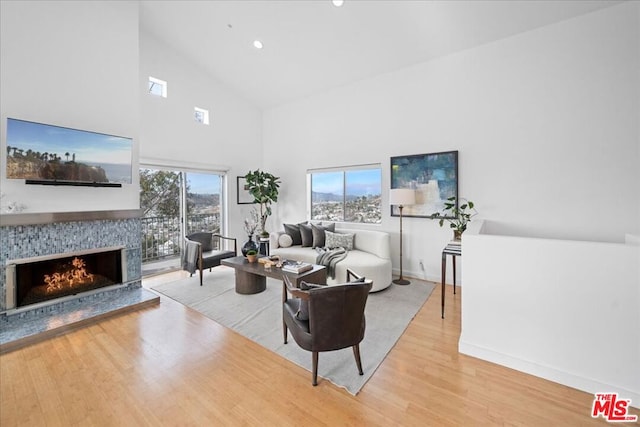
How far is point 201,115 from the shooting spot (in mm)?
5371

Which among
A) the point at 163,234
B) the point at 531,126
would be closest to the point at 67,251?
the point at 163,234

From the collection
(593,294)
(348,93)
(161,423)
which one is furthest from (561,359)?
(348,93)

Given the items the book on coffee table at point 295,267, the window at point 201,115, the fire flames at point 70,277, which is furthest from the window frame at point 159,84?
the book on coffee table at point 295,267

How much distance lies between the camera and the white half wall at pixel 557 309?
71.4 inches

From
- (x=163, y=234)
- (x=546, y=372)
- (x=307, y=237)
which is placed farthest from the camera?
(x=163, y=234)

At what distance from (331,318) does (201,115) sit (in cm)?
515

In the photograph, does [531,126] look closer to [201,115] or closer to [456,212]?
[456,212]

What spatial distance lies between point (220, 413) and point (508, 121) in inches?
182

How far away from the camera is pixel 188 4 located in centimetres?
385

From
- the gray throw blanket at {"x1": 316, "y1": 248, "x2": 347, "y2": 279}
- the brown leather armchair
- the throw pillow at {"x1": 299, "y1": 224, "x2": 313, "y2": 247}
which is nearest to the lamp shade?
the gray throw blanket at {"x1": 316, "y1": 248, "x2": 347, "y2": 279}

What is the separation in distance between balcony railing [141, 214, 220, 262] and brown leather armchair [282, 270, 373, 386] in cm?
412

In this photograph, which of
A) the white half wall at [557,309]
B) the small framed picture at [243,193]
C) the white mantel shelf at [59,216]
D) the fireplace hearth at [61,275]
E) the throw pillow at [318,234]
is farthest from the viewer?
the small framed picture at [243,193]

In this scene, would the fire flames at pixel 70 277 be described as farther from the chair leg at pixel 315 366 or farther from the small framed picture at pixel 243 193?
the chair leg at pixel 315 366

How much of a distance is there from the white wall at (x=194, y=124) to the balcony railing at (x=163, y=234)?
2.62 feet
